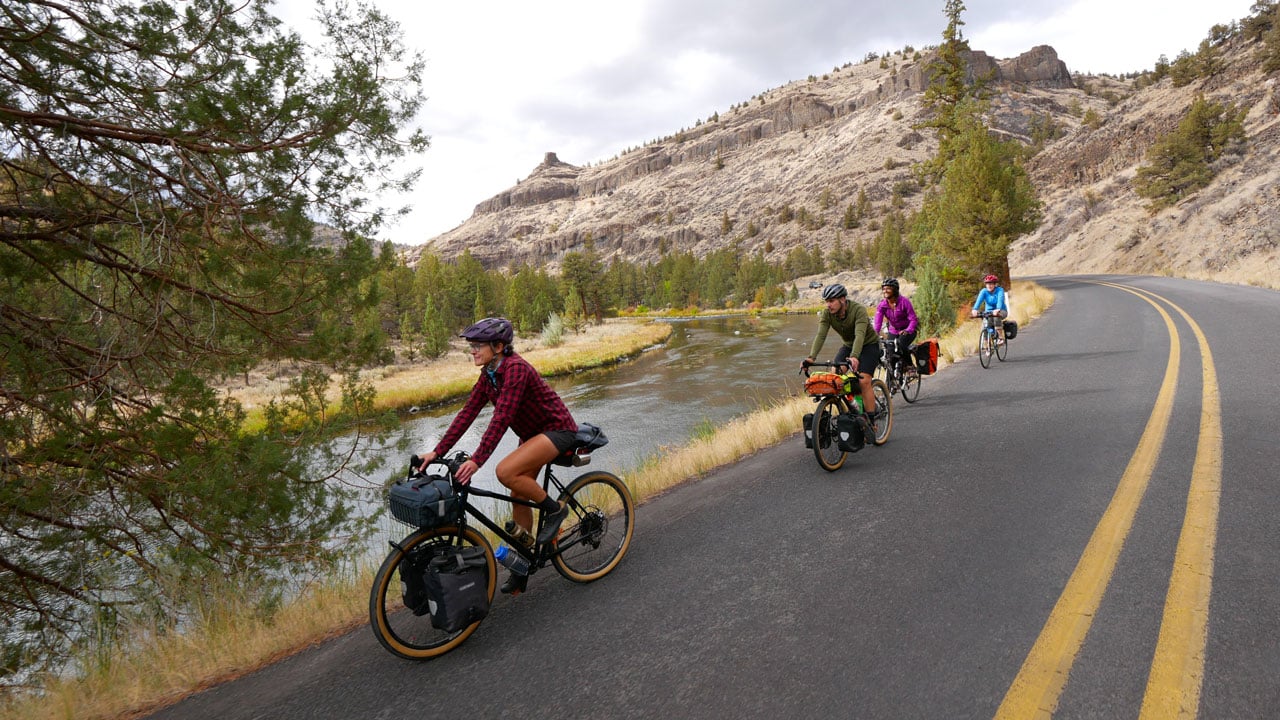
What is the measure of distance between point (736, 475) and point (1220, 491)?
403 cm

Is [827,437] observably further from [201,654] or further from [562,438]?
[201,654]

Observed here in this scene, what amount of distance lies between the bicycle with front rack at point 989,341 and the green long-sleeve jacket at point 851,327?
6504 mm

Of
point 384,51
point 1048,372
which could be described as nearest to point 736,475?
point 384,51

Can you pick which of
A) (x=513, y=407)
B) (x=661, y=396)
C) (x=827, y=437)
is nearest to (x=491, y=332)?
(x=513, y=407)

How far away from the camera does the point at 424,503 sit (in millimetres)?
3100

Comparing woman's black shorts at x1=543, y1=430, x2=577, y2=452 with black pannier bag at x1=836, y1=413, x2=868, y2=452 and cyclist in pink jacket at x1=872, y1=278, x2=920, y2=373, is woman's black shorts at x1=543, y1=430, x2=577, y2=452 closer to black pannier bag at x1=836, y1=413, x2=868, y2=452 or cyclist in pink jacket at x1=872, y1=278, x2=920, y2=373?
black pannier bag at x1=836, y1=413, x2=868, y2=452

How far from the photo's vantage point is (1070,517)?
4.19 m

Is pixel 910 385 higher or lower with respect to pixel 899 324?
lower

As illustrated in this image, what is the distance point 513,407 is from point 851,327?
502cm

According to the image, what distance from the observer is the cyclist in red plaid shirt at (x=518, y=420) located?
3.65m

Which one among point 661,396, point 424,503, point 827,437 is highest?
point 424,503

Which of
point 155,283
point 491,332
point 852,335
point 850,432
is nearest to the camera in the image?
point 491,332

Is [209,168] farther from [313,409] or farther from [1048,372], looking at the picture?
[1048,372]

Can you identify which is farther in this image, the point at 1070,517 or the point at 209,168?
→ the point at 209,168
